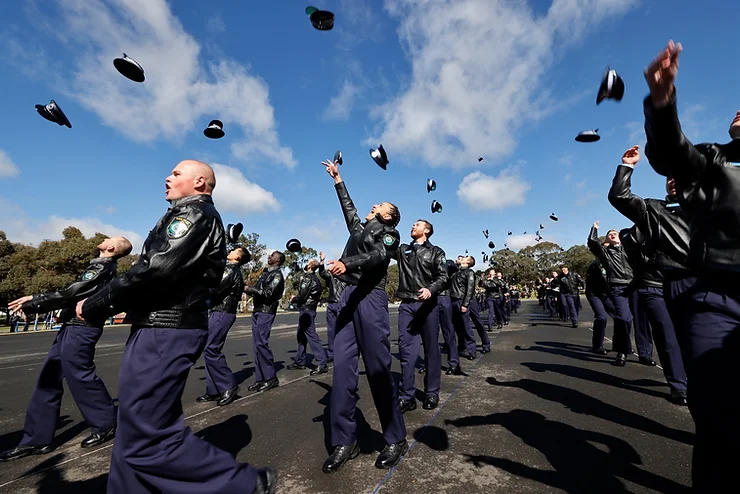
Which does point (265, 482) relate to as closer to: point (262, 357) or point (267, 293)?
point (262, 357)

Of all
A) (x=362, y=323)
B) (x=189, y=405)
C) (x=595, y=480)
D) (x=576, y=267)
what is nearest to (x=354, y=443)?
(x=362, y=323)

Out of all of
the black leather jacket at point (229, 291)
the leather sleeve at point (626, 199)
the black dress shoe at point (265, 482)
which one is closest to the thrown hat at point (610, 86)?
the leather sleeve at point (626, 199)

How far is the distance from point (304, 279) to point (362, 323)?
15.8 ft

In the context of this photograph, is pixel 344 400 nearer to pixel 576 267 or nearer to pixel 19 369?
pixel 19 369

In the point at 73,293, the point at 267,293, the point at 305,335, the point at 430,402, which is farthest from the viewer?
the point at 305,335

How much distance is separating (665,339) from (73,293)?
5.99m

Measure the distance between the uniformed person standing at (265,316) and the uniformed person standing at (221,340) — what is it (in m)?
0.47

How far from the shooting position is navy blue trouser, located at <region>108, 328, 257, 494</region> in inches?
66.1

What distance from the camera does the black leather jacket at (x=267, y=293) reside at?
5.56 meters

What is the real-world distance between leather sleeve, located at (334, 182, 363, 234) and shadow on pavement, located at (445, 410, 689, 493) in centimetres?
211

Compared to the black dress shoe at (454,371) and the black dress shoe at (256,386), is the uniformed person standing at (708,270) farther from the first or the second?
the black dress shoe at (256,386)

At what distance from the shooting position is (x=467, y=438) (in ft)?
10.0

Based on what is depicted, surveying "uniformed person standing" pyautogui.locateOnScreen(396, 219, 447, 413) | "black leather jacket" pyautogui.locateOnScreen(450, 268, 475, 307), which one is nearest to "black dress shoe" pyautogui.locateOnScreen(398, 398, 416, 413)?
"uniformed person standing" pyautogui.locateOnScreen(396, 219, 447, 413)

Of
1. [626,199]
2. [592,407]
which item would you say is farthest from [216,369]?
[626,199]
